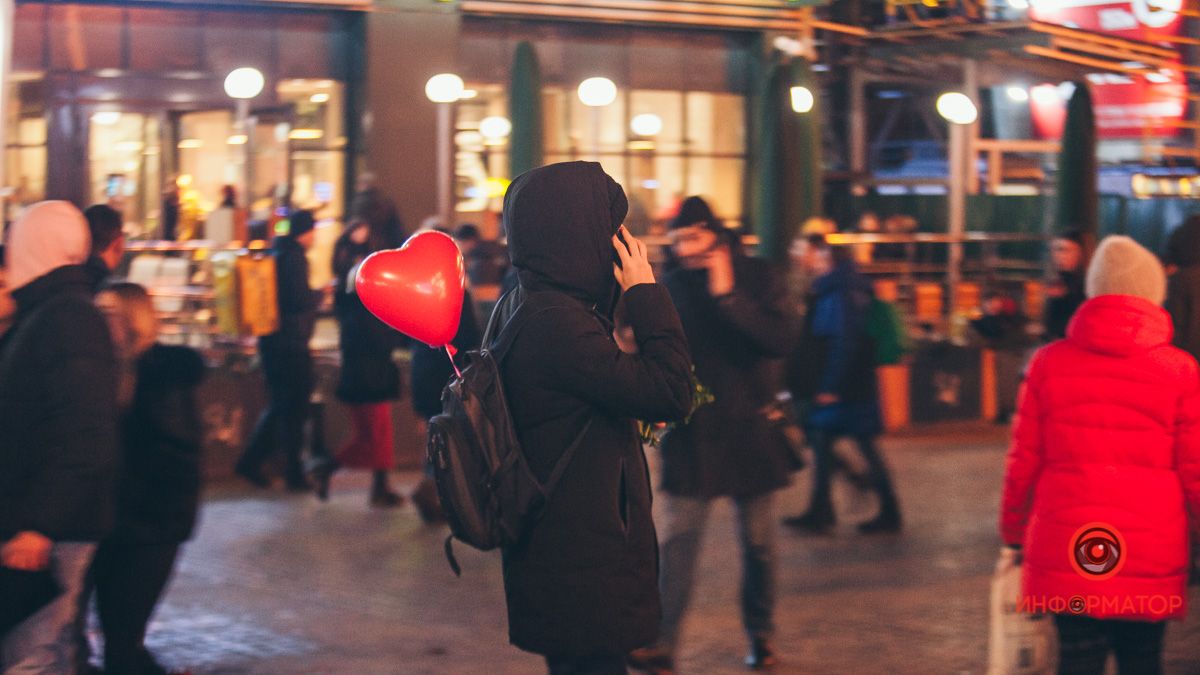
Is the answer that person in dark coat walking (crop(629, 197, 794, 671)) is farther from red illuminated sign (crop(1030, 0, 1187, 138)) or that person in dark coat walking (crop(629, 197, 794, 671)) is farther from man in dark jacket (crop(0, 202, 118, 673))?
red illuminated sign (crop(1030, 0, 1187, 138))

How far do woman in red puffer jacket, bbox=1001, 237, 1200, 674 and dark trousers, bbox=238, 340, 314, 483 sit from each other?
693 centimetres

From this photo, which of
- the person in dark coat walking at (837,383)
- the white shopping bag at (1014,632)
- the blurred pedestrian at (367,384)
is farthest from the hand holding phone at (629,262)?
the blurred pedestrian at (367,384)

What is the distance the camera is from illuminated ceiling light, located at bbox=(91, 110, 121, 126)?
14.9 meters

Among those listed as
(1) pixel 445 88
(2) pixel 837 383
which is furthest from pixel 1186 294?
(1) pixel 445 88

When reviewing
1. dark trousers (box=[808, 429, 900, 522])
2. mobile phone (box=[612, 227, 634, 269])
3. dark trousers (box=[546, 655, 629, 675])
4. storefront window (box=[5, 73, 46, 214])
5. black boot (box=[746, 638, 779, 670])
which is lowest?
black boot (box=[746, 638, 779, 670])

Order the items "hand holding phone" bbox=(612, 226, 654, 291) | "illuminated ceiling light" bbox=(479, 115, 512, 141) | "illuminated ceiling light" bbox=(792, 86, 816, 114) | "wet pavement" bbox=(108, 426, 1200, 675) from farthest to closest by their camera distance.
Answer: "illuminated ceiling light" bbox=(479, 115, 512, 141), "illuminated ceiling light" bbox=(792, 86, 816, 114), "wet pavement" bbox=(108, 426, 1200, 675), "hand holding phone" bbox=(612, 226, 654, 291)

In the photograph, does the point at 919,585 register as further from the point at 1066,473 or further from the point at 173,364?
the point at 173,364

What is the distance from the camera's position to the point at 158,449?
563cm

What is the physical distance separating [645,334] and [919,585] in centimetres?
467

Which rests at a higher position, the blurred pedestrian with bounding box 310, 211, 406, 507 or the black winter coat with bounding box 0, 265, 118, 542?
the black winter coat with bounding box 0, 265, 118, 542

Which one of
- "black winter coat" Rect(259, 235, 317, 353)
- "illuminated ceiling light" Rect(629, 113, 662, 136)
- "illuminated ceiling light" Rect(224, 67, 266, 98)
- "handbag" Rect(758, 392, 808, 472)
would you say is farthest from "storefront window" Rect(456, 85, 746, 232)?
"handbag" Rect(758, 392, 808, 472)

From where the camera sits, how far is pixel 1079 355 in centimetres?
471

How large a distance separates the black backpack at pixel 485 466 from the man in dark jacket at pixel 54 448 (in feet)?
4.30

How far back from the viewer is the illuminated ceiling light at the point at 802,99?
16391 millimetres
